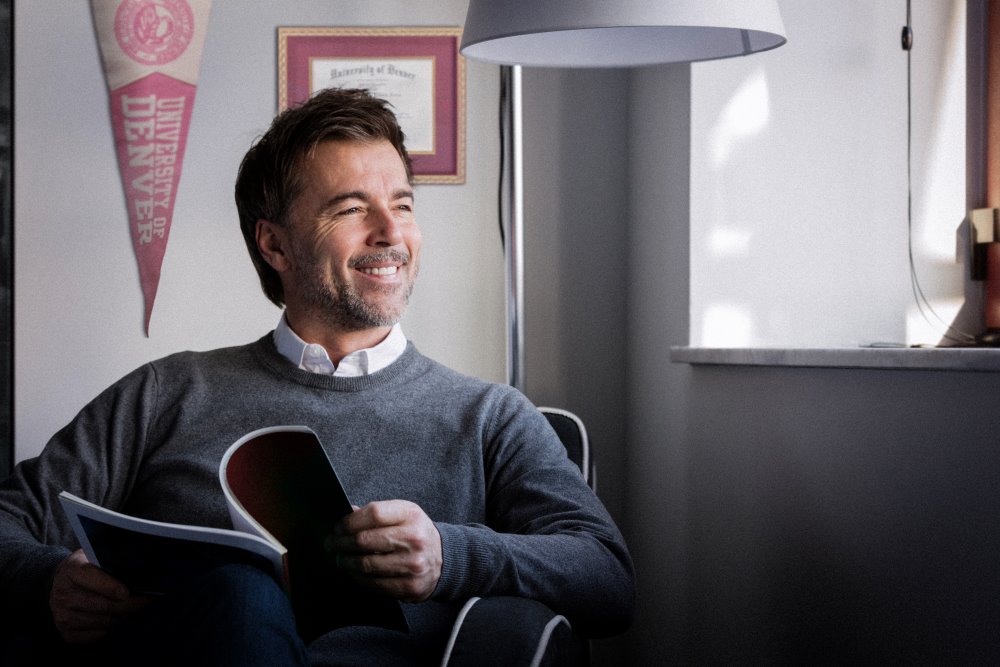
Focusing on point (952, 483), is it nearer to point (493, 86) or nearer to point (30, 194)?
point (493, 86)

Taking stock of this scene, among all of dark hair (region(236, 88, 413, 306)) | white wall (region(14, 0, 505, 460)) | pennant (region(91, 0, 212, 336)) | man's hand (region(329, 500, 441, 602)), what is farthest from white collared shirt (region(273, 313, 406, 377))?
pennant (region(91, 0, 212, 336))

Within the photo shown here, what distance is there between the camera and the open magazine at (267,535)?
3.11ft

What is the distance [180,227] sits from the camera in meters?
2.39

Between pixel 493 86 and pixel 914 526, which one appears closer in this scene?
pixel 914 526

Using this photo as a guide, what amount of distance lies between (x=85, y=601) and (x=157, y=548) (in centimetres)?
18

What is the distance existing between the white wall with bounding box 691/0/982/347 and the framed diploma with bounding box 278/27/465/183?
2.30 ft

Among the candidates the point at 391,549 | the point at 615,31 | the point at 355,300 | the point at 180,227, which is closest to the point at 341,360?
the point at 355,300

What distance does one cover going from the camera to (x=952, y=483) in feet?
3.80

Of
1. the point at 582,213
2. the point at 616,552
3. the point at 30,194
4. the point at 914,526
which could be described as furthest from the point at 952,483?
the point at 30,194

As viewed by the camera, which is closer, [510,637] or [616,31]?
[510,637]

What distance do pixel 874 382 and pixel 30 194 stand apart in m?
1.95

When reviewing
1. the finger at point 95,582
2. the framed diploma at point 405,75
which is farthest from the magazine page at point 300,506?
the framed diploma at point 405,75

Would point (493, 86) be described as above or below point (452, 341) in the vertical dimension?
above

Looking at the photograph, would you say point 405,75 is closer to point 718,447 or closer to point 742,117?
point 742,117
